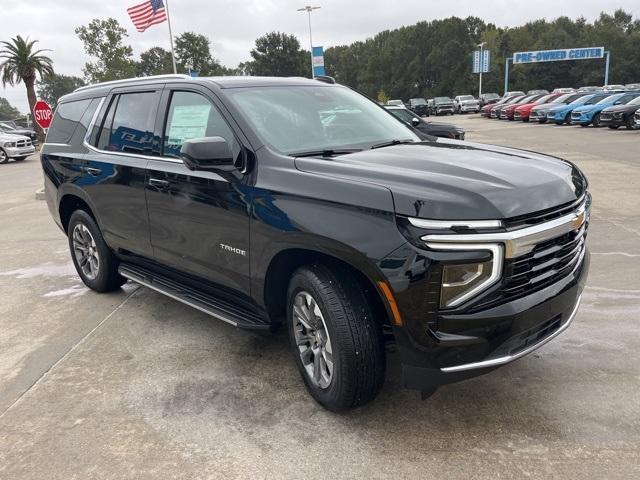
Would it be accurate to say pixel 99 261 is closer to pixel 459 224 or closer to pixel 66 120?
pixel 66 120

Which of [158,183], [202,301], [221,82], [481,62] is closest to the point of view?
[221,82]

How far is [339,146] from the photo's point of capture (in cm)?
354

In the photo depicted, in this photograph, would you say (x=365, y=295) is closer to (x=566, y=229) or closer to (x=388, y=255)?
(x=388, y=255)

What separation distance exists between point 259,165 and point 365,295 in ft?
3.29

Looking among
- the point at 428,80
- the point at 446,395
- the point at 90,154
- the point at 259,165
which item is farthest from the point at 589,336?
the point at 428,80

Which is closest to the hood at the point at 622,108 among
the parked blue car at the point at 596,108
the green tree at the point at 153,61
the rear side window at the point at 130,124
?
the parked blue car at the point at 596,108

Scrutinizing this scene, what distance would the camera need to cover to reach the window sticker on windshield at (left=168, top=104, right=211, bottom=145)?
3.68m

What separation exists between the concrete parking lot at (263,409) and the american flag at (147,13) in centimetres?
2369

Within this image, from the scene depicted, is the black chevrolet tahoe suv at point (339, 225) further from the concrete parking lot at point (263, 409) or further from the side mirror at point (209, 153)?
the concrete parking lot at point (263, 409)

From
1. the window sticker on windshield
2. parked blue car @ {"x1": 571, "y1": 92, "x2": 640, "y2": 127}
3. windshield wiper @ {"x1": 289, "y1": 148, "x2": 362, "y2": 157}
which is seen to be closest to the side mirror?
windshield wiper @ {"x1": 289, "y1": 148, "x2": 362, "y2": 157}

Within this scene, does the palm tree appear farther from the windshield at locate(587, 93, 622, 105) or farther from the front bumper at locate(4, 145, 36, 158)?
the windshield at locate(587, 93, 622, 105)

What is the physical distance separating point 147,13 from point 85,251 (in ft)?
77.0

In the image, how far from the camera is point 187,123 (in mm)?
3842

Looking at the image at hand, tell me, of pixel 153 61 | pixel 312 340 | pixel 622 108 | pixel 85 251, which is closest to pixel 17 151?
pixel 85 251
